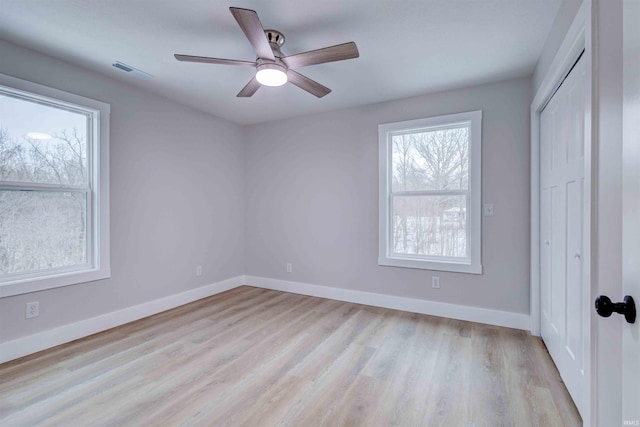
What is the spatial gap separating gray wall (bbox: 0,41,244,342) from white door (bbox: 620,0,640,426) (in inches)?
144

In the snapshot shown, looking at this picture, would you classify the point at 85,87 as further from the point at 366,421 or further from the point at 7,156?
the point at 366,421

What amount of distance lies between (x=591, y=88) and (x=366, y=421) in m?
1.97

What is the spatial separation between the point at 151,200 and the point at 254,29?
2439mm

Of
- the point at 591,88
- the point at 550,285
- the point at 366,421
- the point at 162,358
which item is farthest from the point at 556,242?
the point at 162,358

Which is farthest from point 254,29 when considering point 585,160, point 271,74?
point 585,160

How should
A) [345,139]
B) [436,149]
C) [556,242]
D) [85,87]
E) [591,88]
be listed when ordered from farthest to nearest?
[345,139], [436,149], [85,87], [556,242], [591,88]

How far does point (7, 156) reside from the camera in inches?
95.0

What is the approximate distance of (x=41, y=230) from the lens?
103 inches

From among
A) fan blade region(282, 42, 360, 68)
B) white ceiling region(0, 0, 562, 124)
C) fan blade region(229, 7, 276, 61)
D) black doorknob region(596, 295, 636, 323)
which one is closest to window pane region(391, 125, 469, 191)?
white ceiling region(0, 0, 562, 124)

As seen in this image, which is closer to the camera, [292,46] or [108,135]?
[292,46]

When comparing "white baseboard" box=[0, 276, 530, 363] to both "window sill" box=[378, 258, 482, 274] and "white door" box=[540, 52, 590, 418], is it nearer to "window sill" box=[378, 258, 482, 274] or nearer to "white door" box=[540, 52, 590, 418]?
"window sill" box=[378, 258, 482, 274]

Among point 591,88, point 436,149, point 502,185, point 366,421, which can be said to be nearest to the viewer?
point 591,88

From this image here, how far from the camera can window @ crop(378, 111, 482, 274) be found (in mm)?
3219

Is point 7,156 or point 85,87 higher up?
point 85,87
